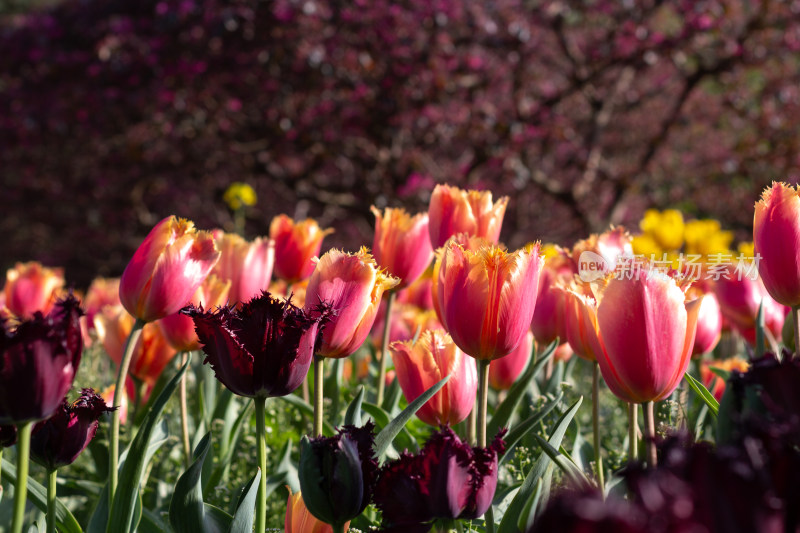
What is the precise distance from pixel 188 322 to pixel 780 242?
3.21 feet

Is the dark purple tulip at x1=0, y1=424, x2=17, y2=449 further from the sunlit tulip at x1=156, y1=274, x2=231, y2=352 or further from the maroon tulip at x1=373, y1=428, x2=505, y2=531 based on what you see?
the sunlit tulip at x1=156, y1=274, x2=231, y2=352

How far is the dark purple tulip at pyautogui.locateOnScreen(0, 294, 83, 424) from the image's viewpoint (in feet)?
2.13

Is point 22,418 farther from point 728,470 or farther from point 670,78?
point 670,78

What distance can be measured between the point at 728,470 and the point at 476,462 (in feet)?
1.14

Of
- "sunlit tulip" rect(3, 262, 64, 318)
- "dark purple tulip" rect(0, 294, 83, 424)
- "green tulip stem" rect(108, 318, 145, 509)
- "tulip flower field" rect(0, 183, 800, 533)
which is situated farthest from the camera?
"sunlit tulip" rect(3, 262, 64, 318)

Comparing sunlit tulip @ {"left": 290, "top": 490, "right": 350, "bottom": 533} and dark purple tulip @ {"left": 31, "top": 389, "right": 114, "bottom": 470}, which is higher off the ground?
dark purple tulip @ {"left": 31, "top": 389, "right": 114, "bottom": 470}

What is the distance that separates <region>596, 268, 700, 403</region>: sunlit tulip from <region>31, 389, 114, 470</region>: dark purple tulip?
624mm

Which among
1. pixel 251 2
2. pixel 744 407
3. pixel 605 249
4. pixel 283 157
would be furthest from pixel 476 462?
pixel 283 157

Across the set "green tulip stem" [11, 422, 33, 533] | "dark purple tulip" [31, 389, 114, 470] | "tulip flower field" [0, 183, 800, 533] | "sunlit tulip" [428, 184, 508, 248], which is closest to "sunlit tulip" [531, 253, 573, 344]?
"tulip flower field" [0, 183, 800, 533]

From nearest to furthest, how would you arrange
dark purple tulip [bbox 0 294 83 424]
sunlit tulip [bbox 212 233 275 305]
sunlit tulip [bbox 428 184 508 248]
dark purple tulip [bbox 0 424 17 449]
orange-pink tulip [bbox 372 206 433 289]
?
dark purple tulip [bbox 0 294 83 424]
dark purple tulip [bbox 0 424 17 449]
sunlit tulip [bbox 428 184 508 248]
orange-pink tulip [bbox 372 206 433 289]
sunlit tulip [bbox 212 233 275 305]

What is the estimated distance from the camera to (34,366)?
0.66 meters

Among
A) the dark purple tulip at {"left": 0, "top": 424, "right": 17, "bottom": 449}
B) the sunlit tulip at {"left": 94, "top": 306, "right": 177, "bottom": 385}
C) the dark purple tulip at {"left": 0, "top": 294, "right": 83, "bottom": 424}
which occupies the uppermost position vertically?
the sunlit tulip at {"left": 94, "top": 306, "right": 177, "bottom": 385}

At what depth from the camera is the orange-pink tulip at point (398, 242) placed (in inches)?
55.8

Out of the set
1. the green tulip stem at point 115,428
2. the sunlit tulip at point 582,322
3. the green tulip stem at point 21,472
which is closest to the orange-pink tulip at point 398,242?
the sunlit tulip at point 582,322
